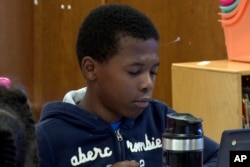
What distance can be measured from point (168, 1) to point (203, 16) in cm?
26

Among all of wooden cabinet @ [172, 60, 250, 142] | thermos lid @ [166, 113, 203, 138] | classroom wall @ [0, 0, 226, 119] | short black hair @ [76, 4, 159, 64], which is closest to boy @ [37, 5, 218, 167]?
short black hair @ [76, 4, 159, 64]

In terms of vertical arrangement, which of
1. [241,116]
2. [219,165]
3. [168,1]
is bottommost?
[241,116]

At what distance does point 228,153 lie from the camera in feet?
2.18

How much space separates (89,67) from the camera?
1.13 m

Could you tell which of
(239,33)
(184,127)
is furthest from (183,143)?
(239,33)

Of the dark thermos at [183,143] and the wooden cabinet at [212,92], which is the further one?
the wooden cabinet at [212,92]

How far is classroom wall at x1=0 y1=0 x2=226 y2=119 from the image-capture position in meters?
3.27

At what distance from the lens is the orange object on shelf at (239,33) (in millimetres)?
2264

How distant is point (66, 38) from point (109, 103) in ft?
7.66

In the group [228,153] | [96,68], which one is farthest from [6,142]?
[96,68]

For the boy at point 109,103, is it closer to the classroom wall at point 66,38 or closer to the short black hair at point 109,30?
the short black hair at point 109,30

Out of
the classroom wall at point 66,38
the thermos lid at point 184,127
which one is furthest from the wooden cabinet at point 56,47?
the thermos lid at point 184,127

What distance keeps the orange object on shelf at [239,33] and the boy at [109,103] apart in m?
1.19

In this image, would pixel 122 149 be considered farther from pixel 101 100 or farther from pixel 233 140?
pixel 233 140
